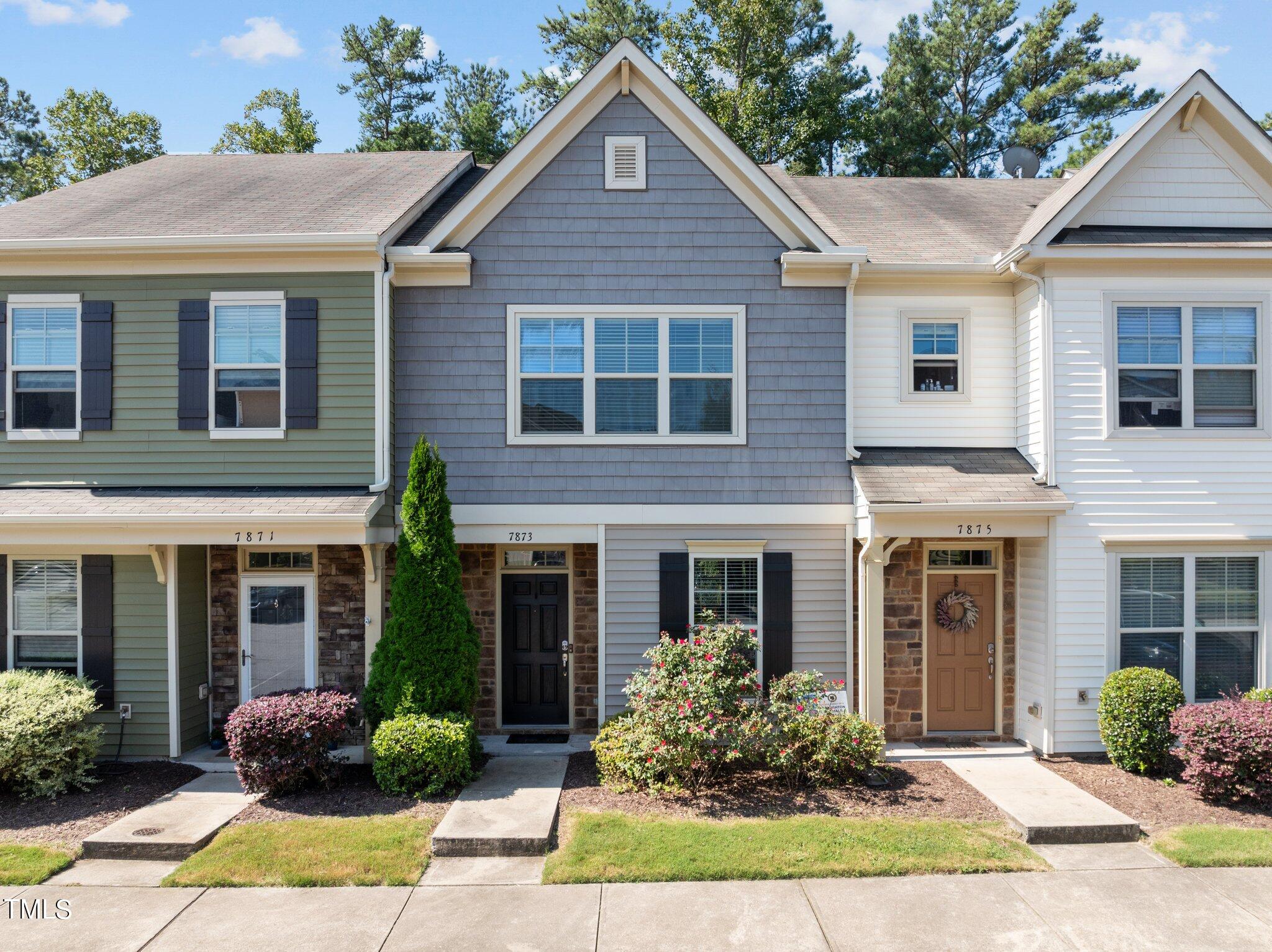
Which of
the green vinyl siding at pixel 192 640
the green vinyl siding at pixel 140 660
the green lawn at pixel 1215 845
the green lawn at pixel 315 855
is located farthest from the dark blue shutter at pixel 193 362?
the green lawn at pixel 1215 845

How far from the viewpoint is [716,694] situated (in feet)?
26.9

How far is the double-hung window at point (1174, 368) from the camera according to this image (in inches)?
374

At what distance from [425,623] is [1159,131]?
10242 mm

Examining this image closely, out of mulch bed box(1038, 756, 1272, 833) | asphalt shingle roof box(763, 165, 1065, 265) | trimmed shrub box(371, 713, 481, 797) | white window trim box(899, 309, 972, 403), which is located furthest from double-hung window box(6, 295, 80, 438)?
mulch bed box(1038, 756, 1272, 833)

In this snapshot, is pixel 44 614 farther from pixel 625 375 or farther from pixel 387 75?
pixel 387 75

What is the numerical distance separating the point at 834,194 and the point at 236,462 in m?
9.19

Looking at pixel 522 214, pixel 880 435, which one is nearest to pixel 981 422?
pixel 880 435

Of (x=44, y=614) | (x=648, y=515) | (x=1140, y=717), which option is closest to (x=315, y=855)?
(x=648, y=515)

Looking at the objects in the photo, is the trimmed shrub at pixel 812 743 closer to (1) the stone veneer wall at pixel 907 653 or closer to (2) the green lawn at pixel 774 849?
(2) the green lawn at pixel 774 849

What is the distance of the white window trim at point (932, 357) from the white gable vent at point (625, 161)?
3697mm

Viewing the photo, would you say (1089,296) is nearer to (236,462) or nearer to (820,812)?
(820,812)

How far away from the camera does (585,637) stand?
1037 centimetres

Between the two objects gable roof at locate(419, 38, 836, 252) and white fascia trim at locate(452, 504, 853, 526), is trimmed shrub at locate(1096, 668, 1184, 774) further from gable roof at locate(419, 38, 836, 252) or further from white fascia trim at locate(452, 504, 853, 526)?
gable roof at locate(419, 38, 836, 252)

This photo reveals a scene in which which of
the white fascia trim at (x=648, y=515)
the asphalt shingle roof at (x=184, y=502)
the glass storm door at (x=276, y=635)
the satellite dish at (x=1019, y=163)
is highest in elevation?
the satellite dish at (x=1019, y=163)
